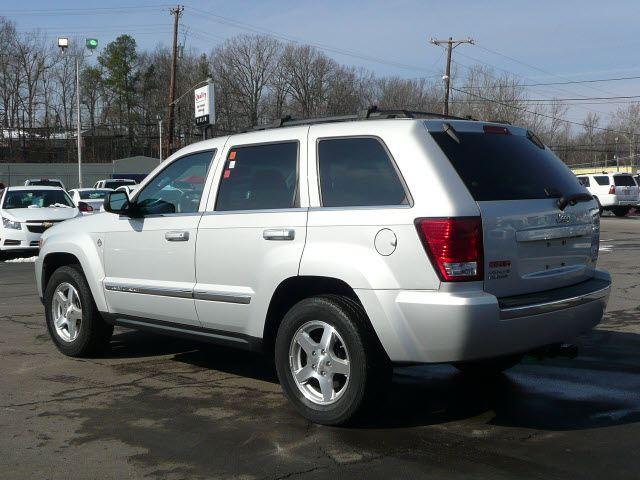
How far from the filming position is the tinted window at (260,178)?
539 centimetres

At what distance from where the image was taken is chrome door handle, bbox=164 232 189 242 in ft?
19.2

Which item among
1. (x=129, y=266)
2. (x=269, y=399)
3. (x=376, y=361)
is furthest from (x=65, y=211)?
(x=376, y=361)

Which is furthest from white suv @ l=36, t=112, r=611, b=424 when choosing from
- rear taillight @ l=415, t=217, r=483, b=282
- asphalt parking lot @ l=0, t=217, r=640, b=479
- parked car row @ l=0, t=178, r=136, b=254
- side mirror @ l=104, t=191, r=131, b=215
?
parked car row @ l=0, t=178, r=136, b=254

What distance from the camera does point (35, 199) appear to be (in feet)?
60.3

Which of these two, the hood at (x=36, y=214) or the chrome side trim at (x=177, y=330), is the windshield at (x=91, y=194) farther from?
the chrome side trim at (x=177, y=330)

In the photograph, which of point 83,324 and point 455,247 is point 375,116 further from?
point 83,324

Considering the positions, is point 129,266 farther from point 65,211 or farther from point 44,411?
point 65,211

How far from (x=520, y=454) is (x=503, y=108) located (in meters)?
68.1

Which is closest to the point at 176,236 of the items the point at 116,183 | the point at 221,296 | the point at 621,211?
the point at 221,296

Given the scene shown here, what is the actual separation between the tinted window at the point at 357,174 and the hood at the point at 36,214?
13526 mm

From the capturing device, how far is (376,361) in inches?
185

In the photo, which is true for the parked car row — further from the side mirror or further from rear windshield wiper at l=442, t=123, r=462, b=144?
rear windshield wiper at l=442, t=123, r=462, b=144

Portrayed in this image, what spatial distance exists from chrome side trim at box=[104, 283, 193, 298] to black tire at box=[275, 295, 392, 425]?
117 cm

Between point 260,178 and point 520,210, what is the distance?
1906mm
